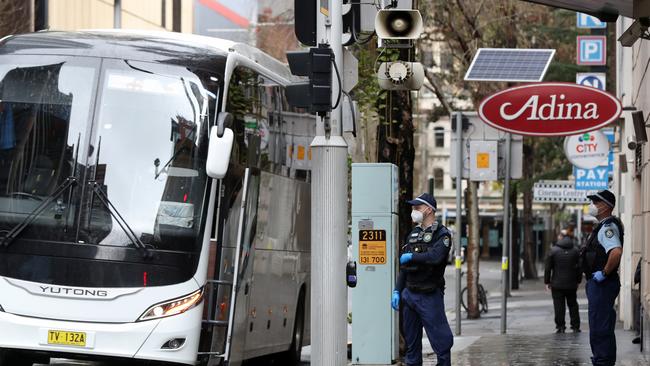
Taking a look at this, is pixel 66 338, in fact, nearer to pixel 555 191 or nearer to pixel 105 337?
pixel 105 337

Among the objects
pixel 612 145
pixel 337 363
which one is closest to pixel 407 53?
pixel 337 363

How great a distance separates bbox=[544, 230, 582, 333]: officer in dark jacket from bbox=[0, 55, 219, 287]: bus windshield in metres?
13.4

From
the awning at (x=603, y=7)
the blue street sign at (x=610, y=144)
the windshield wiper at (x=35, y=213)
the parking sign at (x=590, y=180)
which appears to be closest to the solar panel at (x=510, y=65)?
the awning at (x=603, y=7)

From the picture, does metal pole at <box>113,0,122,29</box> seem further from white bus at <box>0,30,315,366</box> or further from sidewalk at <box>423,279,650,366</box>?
white bus at <box>0,30,315,366</box>

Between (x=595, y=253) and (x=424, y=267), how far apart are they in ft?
6.82

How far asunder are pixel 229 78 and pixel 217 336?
2428 millimetres

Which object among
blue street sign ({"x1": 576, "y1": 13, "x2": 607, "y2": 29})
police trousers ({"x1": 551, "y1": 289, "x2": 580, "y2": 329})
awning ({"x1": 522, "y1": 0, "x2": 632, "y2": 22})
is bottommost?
police trousers ({"x1": 551, "y1": 289, "x2": 580, "y2": 329})

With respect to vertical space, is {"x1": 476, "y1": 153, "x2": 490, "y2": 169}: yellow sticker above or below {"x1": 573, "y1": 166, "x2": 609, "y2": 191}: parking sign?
below

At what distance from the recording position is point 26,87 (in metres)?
12.2

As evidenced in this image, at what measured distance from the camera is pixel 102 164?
11.9m

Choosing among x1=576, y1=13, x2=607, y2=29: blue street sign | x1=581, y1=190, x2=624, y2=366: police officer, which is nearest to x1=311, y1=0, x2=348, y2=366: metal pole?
x1=581, y1=190, x2=624, y2=366: police officer

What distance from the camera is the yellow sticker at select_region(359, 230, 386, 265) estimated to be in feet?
49.3

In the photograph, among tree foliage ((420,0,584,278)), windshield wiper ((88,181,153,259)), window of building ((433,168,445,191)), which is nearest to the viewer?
windshield wiper ((88,181,153,259))

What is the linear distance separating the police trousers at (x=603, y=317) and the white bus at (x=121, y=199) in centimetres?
372
